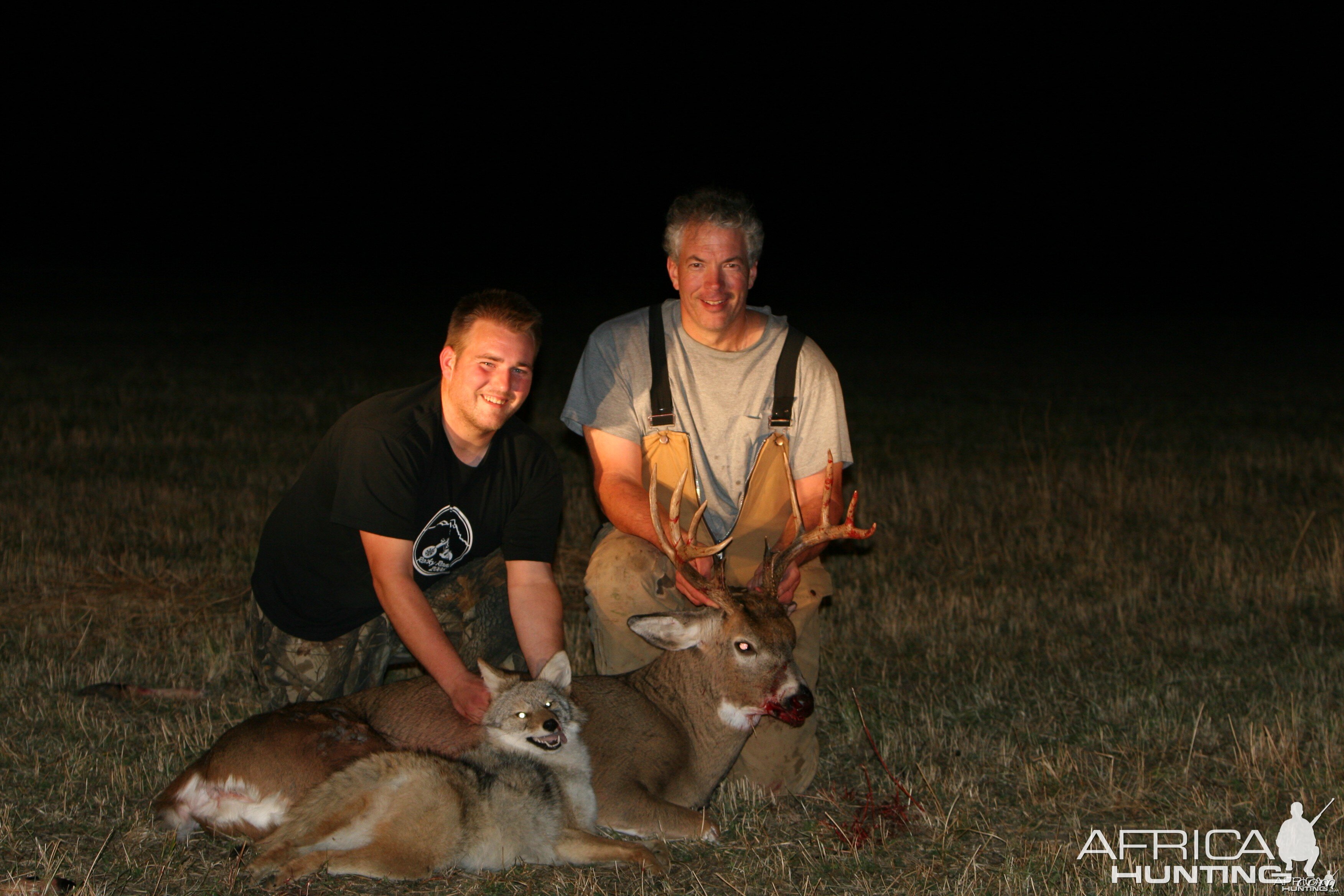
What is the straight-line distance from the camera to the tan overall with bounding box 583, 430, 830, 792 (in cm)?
557

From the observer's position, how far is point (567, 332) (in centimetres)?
2569

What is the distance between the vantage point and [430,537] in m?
5.39

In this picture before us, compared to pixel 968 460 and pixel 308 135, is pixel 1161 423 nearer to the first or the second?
pixel 968 460

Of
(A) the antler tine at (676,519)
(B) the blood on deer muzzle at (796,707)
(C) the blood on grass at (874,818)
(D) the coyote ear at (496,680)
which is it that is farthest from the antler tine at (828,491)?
(D) the coyote ear at (496,680)

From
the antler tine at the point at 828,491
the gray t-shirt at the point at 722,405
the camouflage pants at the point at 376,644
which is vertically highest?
the gray t-shirt at the point at 722,405

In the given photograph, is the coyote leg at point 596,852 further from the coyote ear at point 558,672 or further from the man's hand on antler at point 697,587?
the man's hand on antler at point 697,587

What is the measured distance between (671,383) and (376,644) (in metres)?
1.61

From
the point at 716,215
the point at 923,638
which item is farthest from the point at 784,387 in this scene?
the point at 923,638

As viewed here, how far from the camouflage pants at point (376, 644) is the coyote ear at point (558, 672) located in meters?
0.97

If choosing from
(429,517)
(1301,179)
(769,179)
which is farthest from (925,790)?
(769,179)

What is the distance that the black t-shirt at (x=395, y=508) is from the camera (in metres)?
5.05

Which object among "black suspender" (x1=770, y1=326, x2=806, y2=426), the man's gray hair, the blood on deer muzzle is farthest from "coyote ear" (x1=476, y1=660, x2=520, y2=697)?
the man's gray hair

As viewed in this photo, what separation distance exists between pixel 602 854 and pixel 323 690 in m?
1.72
